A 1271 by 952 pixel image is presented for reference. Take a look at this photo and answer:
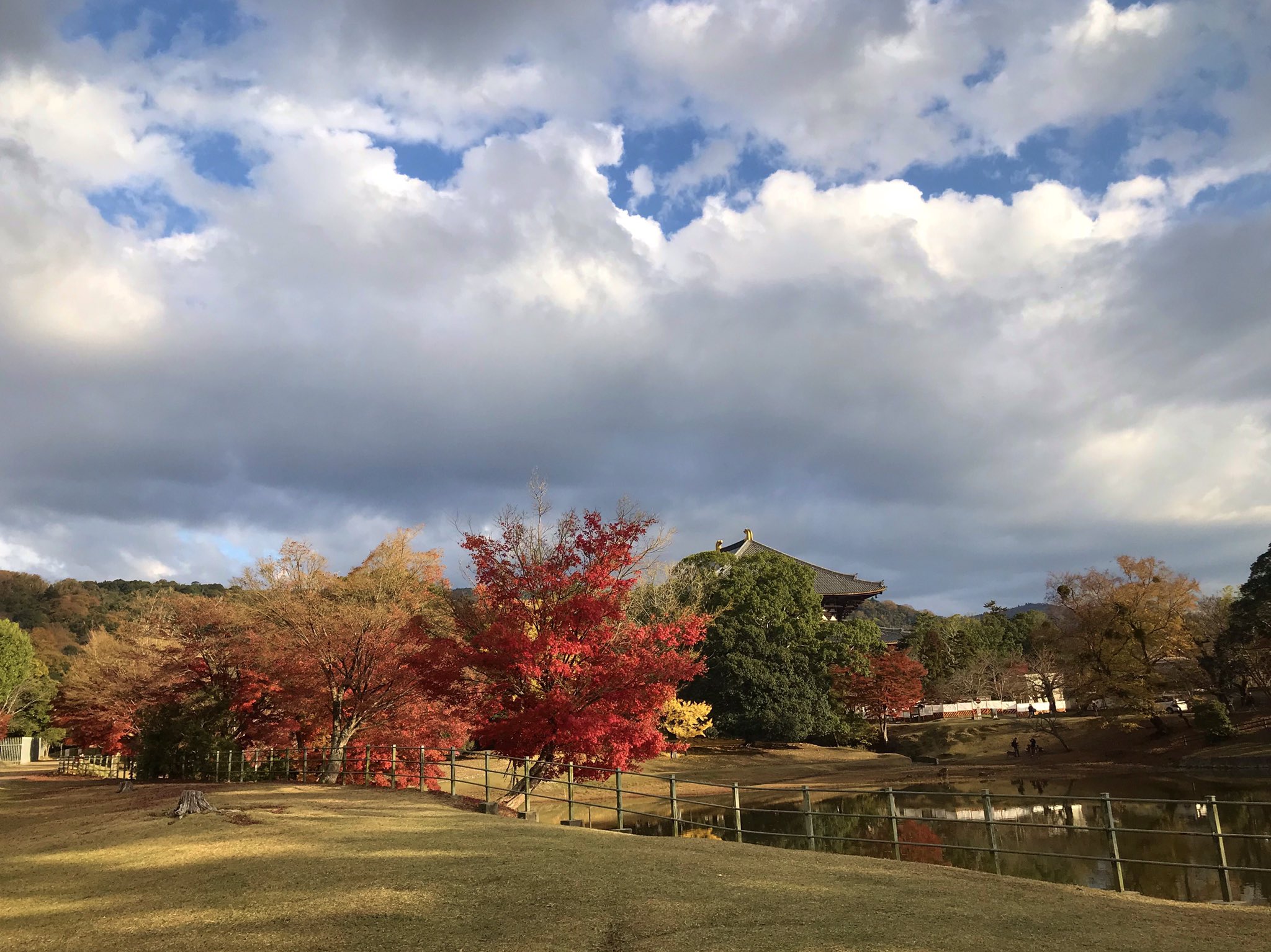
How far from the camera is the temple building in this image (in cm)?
5547

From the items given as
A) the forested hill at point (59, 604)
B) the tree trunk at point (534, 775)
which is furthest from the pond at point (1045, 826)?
the forested hill at point (59, 604)

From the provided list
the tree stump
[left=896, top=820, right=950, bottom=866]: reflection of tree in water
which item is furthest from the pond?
the tree stump

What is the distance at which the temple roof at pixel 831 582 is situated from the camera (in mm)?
55481

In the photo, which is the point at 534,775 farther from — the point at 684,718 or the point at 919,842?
the point at 684,718

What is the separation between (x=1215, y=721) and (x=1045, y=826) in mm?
29028

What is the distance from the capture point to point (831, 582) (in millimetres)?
58031

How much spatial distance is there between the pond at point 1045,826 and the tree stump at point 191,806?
6.43m

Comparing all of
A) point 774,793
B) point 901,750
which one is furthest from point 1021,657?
point 774,793

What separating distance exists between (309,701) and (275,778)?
324cm

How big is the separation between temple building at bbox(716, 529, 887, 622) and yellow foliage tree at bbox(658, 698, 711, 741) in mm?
18600

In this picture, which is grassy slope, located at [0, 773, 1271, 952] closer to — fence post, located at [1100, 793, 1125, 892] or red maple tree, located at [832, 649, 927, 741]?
fence post, located at [1100, 793, 1125, 892]

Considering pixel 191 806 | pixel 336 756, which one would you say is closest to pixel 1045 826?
pixel 191 806

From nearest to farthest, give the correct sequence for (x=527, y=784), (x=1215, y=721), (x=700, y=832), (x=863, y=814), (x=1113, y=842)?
(x=1113, y=842), (x=863, y=814), (x=527, y=784), (x=700, y=832), (x=1215, y=721)

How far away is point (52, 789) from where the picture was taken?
2470 cm
